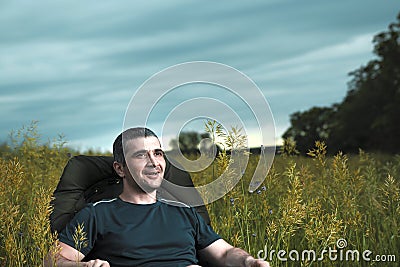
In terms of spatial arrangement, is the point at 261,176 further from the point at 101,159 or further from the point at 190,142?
the point at 101,159

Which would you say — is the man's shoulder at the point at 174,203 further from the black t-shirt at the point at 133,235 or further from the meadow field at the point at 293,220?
the meadow field at the point at 293,220

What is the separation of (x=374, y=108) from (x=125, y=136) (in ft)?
69.3

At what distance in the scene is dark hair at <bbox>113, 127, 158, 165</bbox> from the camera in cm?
352

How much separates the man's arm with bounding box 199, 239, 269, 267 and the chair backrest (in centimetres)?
31

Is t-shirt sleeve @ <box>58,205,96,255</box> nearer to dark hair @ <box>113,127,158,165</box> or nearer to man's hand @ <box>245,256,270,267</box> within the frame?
dark hair @ <box>113,127,158,165</box>

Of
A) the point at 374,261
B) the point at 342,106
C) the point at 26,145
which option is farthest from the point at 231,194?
the point at 342,106

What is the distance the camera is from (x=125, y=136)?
11.6 ft

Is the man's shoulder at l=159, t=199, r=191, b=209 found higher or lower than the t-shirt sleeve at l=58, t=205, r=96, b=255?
higher

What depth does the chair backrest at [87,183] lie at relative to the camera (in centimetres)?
373

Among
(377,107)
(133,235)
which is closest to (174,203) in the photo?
(133,235)

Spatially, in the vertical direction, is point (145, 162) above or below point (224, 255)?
above

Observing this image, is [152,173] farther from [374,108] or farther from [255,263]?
→ [374,108]

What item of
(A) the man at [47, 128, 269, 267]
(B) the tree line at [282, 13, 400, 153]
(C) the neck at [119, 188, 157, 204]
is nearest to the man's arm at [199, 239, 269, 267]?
(A) the man at [47, 128, 269, 267]

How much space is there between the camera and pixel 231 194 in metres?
4.05
